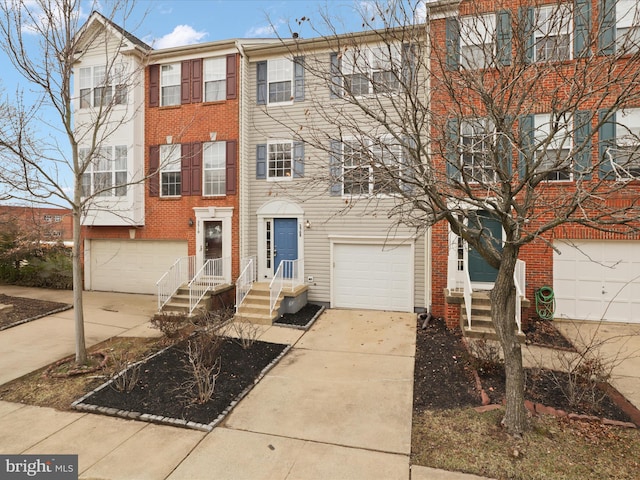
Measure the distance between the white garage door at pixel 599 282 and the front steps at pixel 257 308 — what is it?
7423mm

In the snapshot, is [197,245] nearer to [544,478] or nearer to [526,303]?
[526,303]

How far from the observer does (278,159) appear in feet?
37.0

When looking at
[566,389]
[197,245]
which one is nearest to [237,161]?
[197,245]

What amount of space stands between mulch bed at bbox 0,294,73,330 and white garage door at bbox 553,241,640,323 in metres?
13.6

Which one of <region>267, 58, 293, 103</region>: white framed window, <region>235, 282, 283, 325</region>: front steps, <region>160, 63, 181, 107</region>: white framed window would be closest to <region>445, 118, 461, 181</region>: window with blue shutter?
<region>235, 282, 283, 325</region>: front steps

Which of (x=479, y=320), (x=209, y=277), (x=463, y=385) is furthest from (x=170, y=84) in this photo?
(x=463, y=385)

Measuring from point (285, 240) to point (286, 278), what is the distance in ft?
3.95

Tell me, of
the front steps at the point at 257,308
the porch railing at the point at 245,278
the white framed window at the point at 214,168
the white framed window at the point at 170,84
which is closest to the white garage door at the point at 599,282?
the front steps at the point at 257,308

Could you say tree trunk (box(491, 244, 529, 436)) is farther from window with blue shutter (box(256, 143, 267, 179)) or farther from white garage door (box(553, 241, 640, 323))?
window with blue shutter (box(256, 143, 267, 179))

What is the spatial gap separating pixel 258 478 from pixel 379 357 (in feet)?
12.4

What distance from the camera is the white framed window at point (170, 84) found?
39.0ft

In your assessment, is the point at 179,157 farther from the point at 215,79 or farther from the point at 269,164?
the point at 269,164

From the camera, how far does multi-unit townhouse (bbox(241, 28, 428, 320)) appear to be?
1030cm

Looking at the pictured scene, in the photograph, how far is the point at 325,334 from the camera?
833 centimetres
